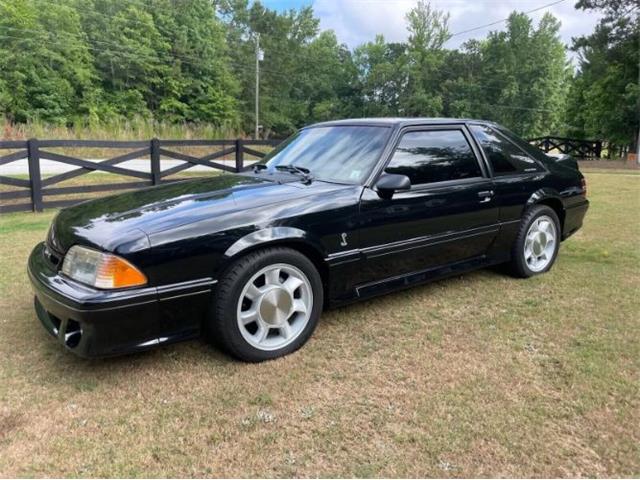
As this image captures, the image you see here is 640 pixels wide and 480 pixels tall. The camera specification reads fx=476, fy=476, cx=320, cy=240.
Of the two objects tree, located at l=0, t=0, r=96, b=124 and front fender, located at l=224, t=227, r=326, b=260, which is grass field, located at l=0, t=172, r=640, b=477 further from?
tree, located at l=0, t=0, r=96, b=124

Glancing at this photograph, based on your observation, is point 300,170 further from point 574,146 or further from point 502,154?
point 574,146

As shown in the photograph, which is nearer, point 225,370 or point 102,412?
point 102,412

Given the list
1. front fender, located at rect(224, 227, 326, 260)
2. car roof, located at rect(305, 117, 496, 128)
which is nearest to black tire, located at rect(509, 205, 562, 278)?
car roof, located at rect(305, 117, 496, 128)

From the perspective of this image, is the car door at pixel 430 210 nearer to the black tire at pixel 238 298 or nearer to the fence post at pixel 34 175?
the black tire at pixel 238 298

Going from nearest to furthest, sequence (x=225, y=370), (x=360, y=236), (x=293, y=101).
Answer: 1. (x=225, y=370)
2. (x=360, y=236)
3. (x=293, y=101)

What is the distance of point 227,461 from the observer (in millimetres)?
2037

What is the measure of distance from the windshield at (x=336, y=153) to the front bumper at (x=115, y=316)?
4.44 feet

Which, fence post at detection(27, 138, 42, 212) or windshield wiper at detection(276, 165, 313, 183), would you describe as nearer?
windshield wiper at detection(276, 165, 313, 183)

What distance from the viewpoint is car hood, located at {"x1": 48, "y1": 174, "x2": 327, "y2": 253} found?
8.39 ft

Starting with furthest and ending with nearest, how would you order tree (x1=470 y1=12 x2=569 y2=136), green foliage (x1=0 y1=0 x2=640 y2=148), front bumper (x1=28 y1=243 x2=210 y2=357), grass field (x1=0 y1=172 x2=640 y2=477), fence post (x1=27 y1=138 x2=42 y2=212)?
1. tree (x1=470 y1=12 x2=569 y2=136)
2. green foliage (x1=0 y1=0 x2=640 y2=148)
3. fence post (x1=27 y1=138 x2=42 y2=212)
4. front bumper (x1=28 y1=243 x2=210 y2=357)
5. grass field (x1=0 y1=172 x2=640 y2=477)

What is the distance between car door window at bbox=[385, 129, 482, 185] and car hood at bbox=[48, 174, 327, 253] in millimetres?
675

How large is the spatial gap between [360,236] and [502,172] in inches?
66.5

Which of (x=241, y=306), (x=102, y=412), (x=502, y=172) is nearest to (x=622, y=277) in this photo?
(x=502, y=172)

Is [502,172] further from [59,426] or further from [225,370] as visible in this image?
[59,426]
